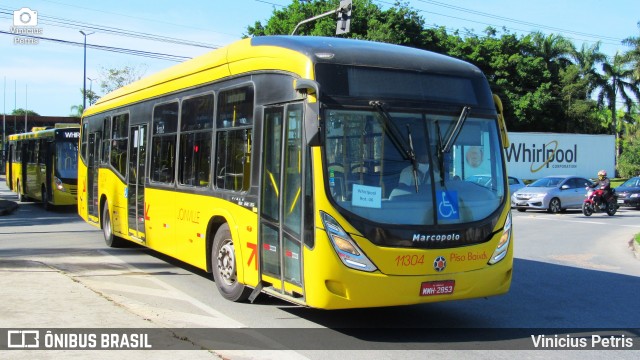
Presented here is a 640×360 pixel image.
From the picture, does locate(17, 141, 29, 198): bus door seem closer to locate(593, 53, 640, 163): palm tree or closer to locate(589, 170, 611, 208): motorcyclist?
locate(589, 170, 611, 208): motorcyclist

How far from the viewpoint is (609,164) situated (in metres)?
44.1

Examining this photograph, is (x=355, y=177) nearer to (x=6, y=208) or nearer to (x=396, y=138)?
(x=396, y=138)

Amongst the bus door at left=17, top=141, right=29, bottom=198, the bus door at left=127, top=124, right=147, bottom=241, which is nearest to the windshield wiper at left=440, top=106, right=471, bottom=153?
the bus door at left=127, top=124, right=147, bottom=241

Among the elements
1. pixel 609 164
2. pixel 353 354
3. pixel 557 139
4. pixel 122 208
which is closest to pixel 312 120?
pixel 353 354

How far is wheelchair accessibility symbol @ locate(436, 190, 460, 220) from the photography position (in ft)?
21.1

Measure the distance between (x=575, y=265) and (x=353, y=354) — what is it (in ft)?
24.7

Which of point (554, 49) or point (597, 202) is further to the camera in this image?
point (554, 49)

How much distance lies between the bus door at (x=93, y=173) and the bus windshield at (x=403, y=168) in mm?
9524

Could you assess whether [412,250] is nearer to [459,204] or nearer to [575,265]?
[459,204]

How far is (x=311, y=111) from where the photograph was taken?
6.15 meters

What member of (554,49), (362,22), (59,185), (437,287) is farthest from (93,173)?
(554,49)

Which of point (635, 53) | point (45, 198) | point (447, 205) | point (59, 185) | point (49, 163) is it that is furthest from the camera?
point (635, 53)

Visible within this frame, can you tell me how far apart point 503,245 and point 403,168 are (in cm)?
147

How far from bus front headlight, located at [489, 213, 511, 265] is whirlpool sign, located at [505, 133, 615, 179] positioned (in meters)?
33.9
